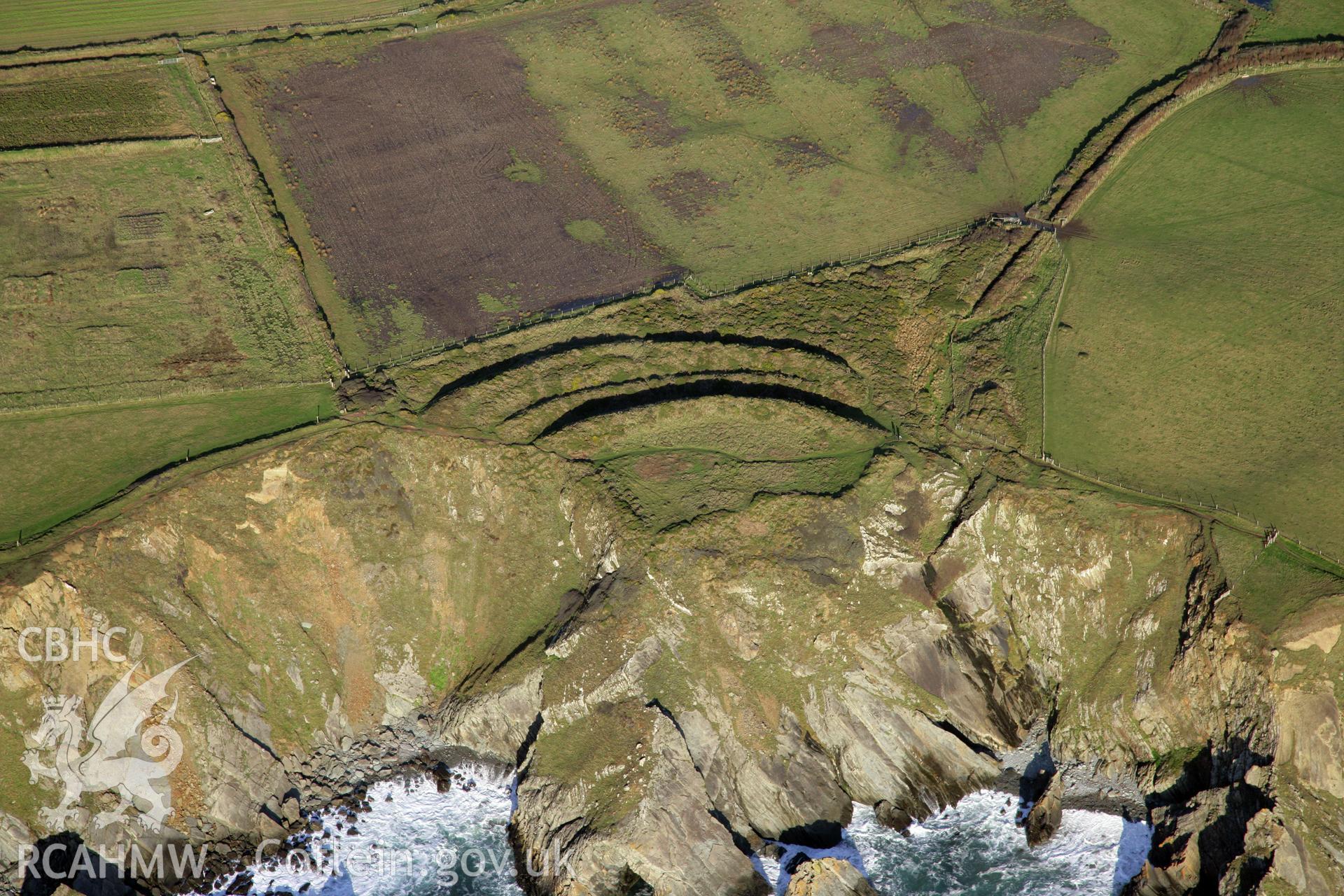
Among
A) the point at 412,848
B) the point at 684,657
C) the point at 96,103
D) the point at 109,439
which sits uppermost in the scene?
the point at 96,103

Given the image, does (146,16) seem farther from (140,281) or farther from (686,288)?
(686,288)

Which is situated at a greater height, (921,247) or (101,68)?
(101,68)

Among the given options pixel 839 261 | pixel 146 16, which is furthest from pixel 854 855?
pixel 146 16

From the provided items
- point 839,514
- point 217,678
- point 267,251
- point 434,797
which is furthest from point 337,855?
point 267,251

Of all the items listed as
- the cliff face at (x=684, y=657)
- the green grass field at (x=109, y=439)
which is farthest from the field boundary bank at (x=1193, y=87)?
the green grass field at (x=109, y=439)

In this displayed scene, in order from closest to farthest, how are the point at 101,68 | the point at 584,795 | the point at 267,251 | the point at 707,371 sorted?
the point at 584,795, the point at 707,371, the point at 267,251, the point at 101,68

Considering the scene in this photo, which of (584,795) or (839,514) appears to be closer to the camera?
(584,795)

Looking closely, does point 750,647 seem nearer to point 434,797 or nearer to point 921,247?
point 434,797
